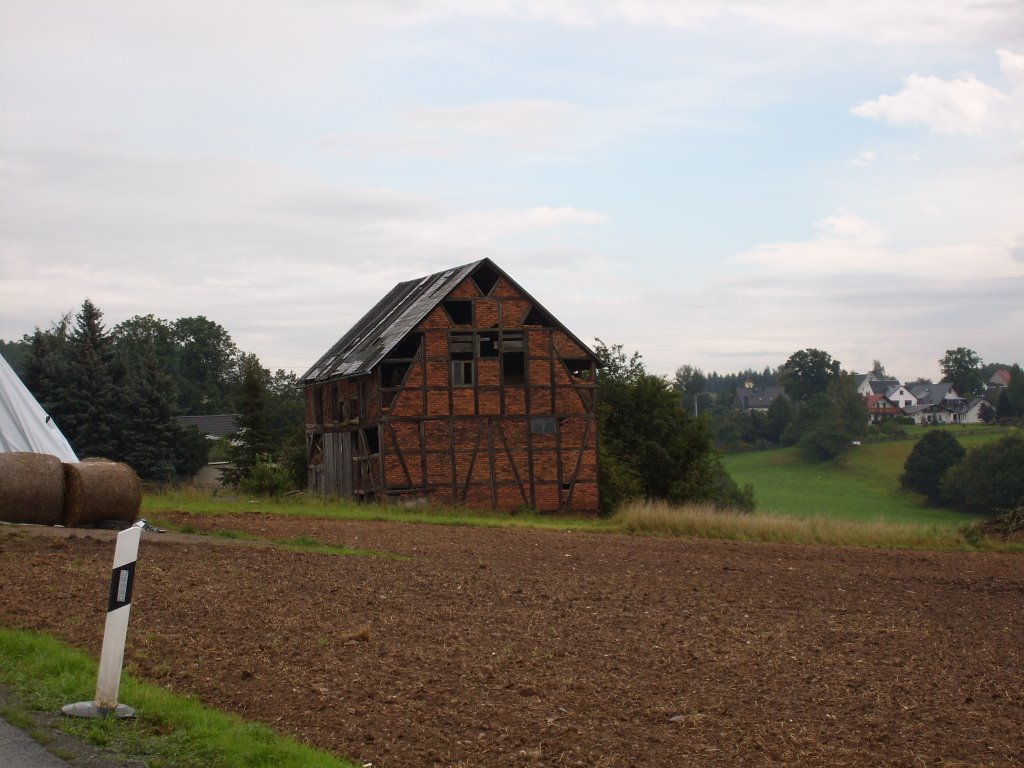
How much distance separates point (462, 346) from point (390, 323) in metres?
3.65

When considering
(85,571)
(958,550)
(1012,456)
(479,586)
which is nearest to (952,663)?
(479,586)

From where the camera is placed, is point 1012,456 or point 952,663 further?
point 1012,456

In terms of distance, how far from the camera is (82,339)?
6731cm

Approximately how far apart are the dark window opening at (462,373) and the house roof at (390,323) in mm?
Result: 1954

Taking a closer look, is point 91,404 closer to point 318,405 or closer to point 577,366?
point 318,405

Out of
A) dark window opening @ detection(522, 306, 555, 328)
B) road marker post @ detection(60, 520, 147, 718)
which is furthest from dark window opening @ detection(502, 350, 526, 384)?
road marker post @ detection(60, 520, 147, 718)

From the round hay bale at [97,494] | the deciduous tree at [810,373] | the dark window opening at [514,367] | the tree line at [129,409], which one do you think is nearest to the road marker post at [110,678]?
the round hay bale at [97,494]

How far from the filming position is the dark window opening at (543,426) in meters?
39.3

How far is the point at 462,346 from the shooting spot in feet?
127

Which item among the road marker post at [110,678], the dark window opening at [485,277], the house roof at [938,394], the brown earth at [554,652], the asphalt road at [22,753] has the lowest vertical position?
the brown earth at [554,652]

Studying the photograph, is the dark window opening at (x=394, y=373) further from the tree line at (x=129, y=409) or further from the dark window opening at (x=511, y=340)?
the tree line at (x=129, y=409)

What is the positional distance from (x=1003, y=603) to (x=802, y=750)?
980 cm

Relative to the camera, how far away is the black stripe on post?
Answer: 7723 mm

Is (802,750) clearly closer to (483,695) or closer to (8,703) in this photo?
(483,695)
